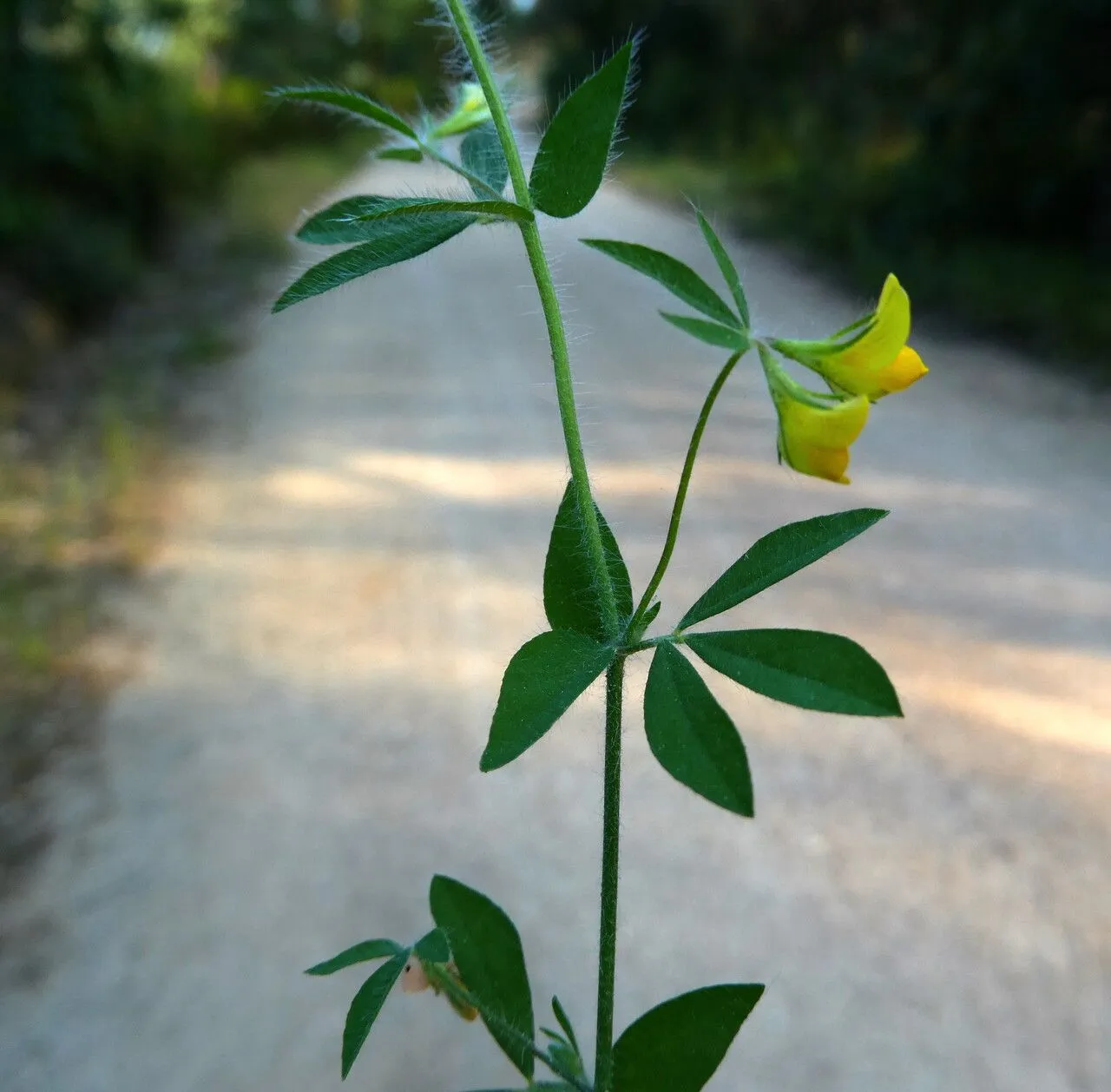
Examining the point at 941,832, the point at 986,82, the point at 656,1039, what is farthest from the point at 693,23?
the point at 656,1039

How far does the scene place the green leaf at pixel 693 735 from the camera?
37cm

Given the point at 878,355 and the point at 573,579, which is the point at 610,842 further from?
the point at 878,355

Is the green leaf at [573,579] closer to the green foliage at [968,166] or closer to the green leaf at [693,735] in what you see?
the green leaf at [693,735]

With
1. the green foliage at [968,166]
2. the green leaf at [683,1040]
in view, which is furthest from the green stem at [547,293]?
the green foliage at [968,166]

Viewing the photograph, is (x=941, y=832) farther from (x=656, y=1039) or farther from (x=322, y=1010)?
(x=656, y=1039)

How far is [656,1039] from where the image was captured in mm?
497

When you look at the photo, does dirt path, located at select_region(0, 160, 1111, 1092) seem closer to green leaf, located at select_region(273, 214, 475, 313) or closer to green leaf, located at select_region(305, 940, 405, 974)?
green leaf, located at select_region(273, 214, 475, 313)

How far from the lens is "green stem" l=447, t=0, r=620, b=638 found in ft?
1.20

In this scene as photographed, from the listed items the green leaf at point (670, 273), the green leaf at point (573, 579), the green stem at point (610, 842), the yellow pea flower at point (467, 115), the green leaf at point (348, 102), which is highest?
the yellow pea flower at point (467, 115)

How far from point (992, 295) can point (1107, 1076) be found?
3.36 meters

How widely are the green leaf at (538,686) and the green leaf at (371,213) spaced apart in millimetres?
146

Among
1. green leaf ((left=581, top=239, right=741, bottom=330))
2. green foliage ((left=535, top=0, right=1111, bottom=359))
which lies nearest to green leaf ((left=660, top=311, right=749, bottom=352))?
green leaf ((left=581, top=239, right=741, bottom=330))

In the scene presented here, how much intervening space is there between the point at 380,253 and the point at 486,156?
3.6 inches

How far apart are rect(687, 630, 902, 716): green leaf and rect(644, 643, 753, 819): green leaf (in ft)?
0.04
